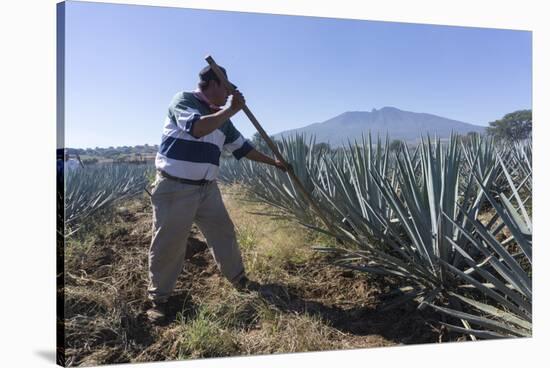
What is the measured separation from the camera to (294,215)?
10.1 ft

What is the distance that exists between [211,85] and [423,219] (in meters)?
1.02

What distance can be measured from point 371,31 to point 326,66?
0.29m

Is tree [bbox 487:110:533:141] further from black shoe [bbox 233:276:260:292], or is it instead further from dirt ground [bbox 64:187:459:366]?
black shoe [bbox 233:276:260:292]

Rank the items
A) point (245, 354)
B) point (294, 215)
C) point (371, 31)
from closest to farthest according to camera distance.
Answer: point (245, 354) → point (371, 31) → point (294, 215)

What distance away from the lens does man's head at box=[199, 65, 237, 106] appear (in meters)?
2.51

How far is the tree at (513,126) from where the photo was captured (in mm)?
3090

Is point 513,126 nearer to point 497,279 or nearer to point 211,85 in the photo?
point 497,279

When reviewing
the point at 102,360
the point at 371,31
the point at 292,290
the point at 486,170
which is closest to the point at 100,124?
the point at 102,360

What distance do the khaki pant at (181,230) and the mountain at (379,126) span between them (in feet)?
1.51

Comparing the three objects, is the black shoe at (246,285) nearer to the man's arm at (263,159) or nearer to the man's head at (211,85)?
the man's arm at (263,159)

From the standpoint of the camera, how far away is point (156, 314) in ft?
8.13

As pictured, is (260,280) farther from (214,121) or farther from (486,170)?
(486,170)

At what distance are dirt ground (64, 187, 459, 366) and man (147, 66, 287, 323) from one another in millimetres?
44

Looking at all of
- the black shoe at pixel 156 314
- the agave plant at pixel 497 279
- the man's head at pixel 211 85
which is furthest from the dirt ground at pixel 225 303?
the man's head at pixel 211 85
